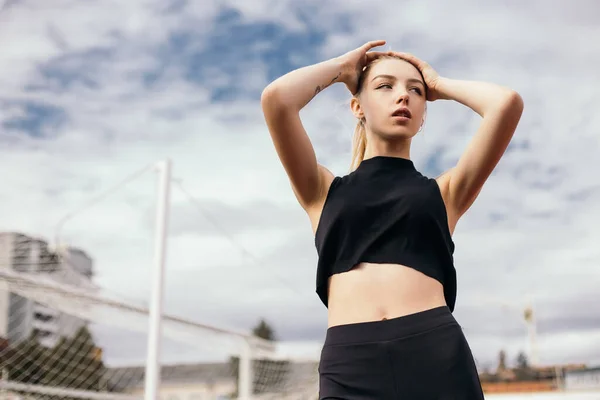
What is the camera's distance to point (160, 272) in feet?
26.6

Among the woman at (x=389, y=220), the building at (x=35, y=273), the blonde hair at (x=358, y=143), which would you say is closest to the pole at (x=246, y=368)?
the building at (x=35, y=273)

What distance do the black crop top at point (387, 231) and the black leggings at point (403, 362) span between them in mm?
151

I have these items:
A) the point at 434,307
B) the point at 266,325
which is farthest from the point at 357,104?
the point at 266,325

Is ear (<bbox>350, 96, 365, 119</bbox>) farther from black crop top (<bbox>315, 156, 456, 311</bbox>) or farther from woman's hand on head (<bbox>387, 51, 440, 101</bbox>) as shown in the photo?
black crop top (<bbox>315, 156, 456, 311</bbox>)

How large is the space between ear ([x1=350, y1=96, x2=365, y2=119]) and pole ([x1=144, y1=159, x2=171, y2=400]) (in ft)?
19.3

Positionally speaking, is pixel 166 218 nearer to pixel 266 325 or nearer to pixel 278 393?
pixel 278 393

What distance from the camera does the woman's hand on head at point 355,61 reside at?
2.02m

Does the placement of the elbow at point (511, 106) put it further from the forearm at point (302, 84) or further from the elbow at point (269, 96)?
the elbow at point (269, 96)

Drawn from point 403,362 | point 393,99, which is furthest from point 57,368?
point 403,362

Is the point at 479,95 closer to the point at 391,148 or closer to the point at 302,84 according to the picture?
the point at 391,148

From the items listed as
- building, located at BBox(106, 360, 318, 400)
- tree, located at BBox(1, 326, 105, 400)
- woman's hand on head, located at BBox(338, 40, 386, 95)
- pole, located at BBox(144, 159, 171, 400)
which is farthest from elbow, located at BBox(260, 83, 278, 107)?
tree, located at BBox(1, 326, 105, 400)

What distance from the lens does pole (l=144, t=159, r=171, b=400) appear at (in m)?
7.43

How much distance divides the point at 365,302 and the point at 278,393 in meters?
16.0

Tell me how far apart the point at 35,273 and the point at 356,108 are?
13986 mm
